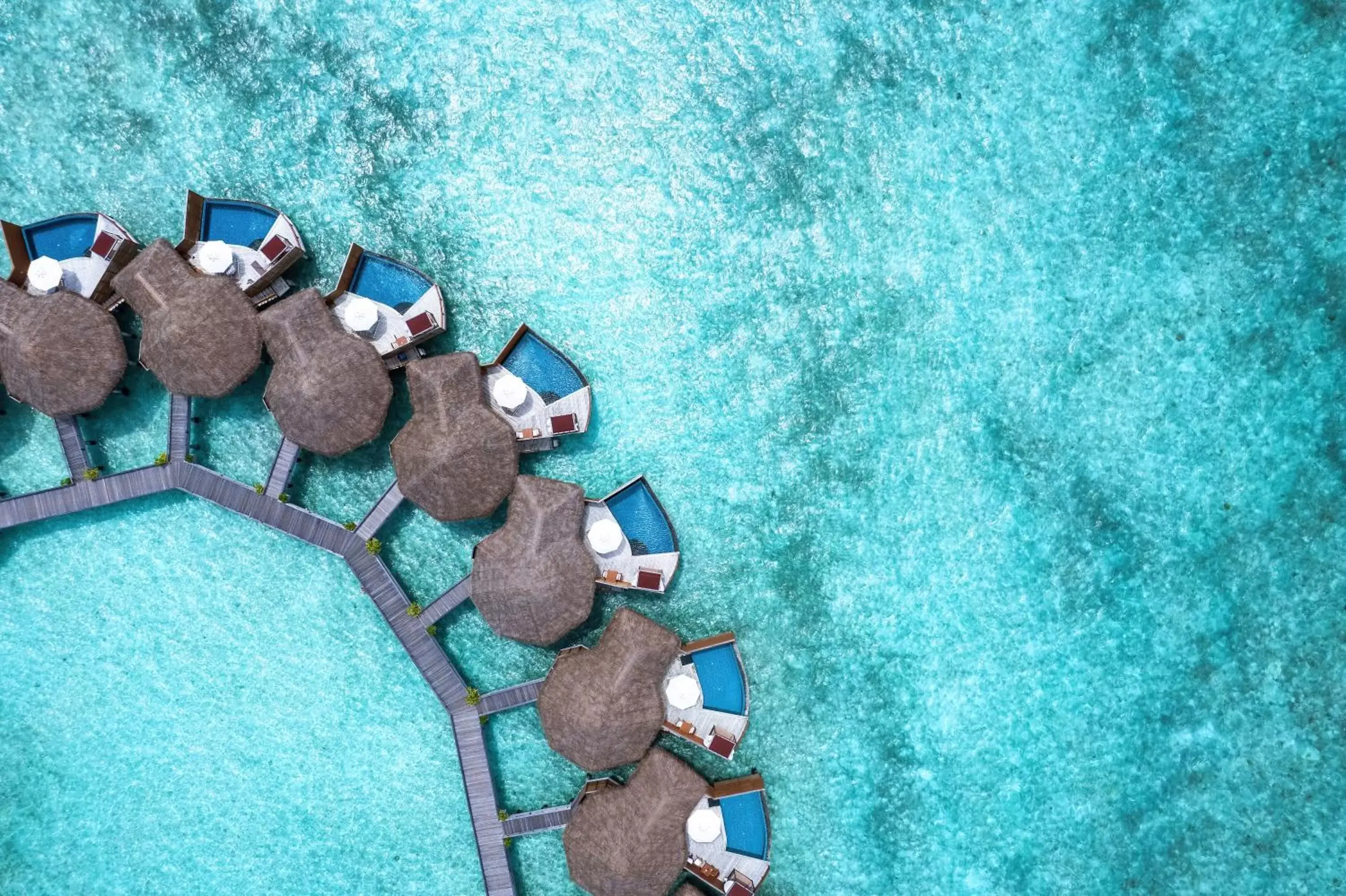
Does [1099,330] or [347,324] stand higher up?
[1099,330]

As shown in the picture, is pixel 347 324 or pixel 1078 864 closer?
pixel 347 324

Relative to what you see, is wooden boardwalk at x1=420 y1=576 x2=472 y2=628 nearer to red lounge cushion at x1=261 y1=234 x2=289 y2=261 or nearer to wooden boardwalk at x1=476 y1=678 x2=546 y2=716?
wooden boardwalk at x1=476 y1=678 x2=546 y2=716

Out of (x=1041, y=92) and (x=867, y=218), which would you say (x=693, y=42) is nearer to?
(x=867, y=218)

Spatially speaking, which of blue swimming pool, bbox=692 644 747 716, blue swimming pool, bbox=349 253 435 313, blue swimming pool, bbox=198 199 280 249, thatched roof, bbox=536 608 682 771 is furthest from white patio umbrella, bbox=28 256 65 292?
blue swimming pool, bbox=692 644 747 716

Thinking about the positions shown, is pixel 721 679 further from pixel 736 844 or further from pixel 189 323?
pixel 189 323

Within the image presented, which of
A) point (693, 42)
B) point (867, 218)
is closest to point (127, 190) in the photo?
point (693, 42)
